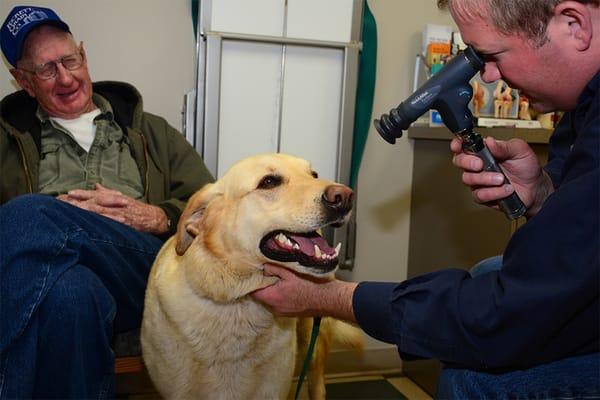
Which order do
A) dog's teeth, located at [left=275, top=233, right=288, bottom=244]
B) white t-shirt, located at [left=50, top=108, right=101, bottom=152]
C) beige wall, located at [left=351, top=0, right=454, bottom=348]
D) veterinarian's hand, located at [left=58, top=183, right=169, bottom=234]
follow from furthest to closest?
beige wall, located at [left=351, top=0, right=454, bottom=348], white t-shirt, located at [left=50, top=108, right=101, bottom=152], veterinarian's hand, located at [left=58, top=183, right=169, bottom=234], dog's teeth, located at [left=275, top=233, right=288, bottom=244]

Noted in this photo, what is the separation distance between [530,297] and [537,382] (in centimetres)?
17

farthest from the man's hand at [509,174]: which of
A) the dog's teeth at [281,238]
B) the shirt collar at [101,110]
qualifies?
the shirt collar at [101,110]

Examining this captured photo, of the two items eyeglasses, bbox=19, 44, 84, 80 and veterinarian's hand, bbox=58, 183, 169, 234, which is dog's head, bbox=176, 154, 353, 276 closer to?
veterinarian's hand, bbox=58, 183, 169, 234

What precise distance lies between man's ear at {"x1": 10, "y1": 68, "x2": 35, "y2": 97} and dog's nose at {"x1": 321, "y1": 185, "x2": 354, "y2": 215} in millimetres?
1195

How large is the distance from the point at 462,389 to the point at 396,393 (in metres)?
1.34

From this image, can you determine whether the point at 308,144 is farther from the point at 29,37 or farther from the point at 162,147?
the point at 29,37

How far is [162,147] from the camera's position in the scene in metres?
1.76

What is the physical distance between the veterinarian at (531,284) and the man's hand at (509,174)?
0.20 metres

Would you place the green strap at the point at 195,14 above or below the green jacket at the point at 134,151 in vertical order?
above

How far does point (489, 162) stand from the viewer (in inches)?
45.7

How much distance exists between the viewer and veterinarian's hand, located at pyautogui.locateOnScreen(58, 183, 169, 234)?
149cm

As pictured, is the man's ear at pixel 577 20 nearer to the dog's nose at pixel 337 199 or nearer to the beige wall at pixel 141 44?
the dog's nose at pixel 337 199

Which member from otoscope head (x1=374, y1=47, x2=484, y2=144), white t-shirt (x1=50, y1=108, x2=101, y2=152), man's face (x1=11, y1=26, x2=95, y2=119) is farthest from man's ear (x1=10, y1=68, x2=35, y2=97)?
otoscope head (x1=374, y1=47, x2=484, y2=144)

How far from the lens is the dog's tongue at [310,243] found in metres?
1.14
